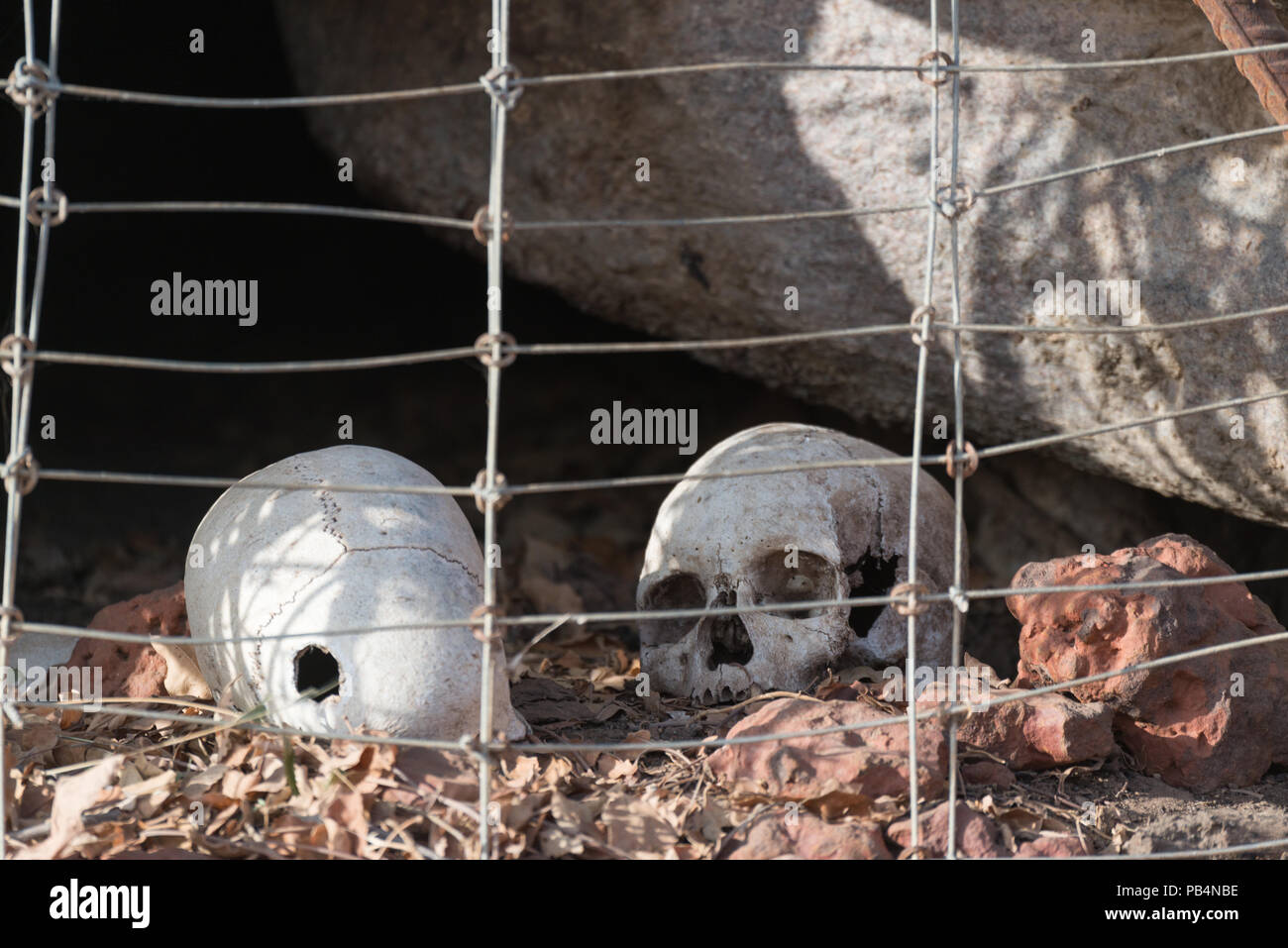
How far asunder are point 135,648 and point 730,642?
63.2 inches

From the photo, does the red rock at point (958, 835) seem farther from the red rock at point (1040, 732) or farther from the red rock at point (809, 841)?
the red rock at point (1040, 732)

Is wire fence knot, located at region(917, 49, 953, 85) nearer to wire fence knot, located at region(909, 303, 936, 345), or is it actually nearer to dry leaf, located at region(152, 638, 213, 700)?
wire fence knot, located at region(909, 303, 936, 345)

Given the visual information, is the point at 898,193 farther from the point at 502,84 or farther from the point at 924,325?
the point at 502,84

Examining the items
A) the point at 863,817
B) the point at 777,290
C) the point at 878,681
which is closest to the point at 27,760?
the point at 863,817

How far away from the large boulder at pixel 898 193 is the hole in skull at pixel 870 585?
0.80 m

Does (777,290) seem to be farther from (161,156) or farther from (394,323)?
(161,156)

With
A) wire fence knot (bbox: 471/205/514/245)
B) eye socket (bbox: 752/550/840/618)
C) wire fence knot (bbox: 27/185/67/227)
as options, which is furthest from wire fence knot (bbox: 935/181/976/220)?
wire fence knot (bbox: 27/185/67/227)

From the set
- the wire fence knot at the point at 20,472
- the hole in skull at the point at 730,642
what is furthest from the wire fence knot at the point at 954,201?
the wire fence knot at the point at 20,472

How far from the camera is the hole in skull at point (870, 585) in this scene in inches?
129

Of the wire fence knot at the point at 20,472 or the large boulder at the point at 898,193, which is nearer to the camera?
the wire fence knot at the point at 20,472

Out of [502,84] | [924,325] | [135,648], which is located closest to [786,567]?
[924,325]

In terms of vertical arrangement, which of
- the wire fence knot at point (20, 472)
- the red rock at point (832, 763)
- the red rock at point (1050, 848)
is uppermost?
the wire fence knot at point (20, 472)
